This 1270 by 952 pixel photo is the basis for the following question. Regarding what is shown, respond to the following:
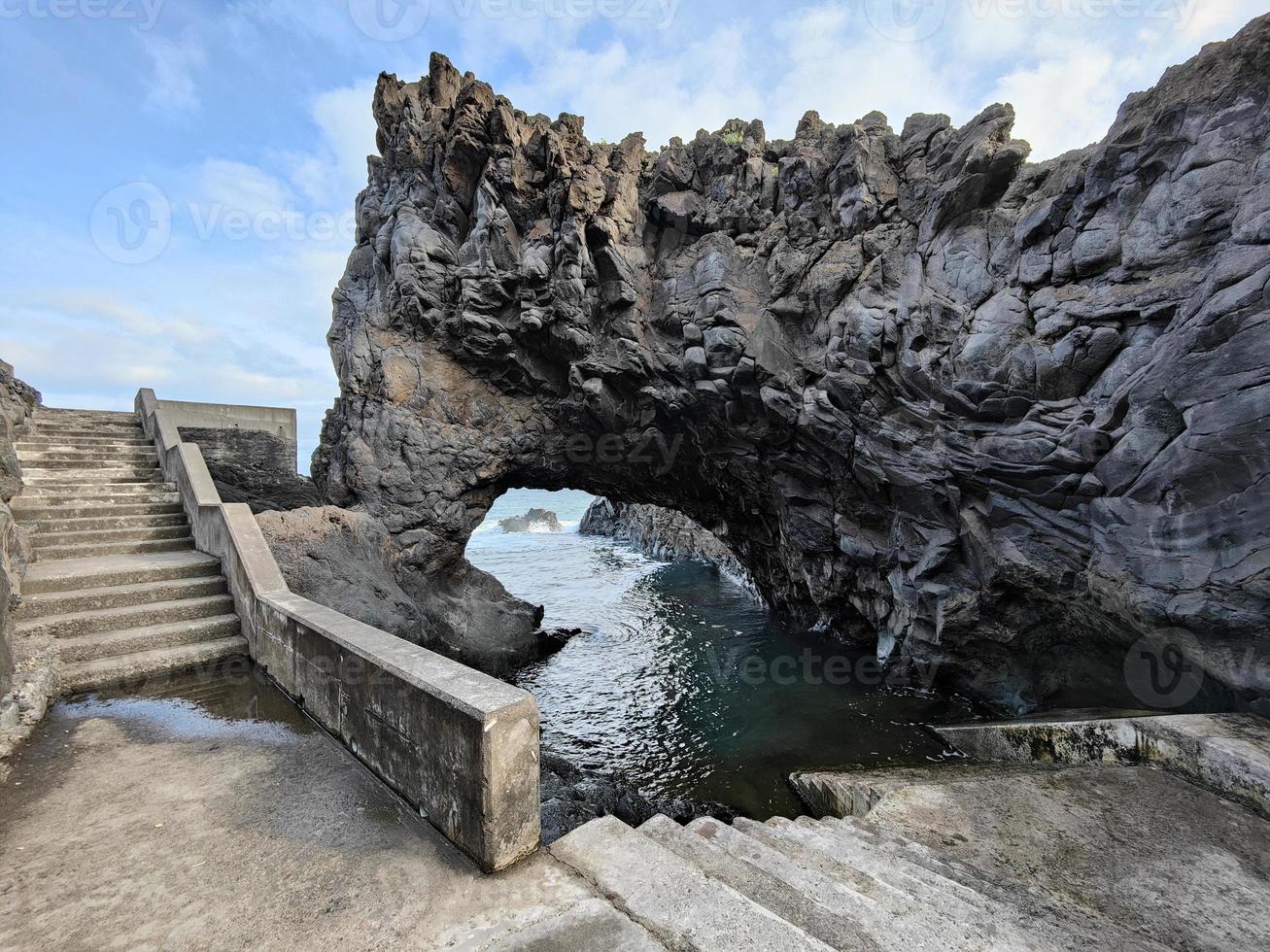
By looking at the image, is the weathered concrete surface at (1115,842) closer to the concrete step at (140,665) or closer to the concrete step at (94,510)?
the concrete step at (140,665)

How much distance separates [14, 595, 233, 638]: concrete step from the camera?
5.07 m

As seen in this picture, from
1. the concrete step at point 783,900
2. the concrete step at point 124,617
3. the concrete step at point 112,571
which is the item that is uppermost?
the concrete step at point 112,571

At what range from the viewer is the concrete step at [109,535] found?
644 cm

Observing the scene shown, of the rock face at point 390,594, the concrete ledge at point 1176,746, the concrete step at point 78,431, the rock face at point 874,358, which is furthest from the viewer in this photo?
the rock face at point 390,594

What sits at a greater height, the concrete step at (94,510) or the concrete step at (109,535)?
the concrete step at (94,510)

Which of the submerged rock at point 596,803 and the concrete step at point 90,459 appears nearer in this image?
the submerged rock at point 596,803

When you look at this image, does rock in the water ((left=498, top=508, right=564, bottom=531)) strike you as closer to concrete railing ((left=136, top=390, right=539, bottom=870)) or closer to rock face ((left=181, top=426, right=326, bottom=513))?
rock face ((left=181, top=426, right=326, bottom=513))

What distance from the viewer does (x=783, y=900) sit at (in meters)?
2.87

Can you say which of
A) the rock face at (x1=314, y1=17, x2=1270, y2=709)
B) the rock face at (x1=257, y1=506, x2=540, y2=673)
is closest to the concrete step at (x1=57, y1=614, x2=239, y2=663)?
the rock face at (x1=257, y1=506, x2=540, y2=673)

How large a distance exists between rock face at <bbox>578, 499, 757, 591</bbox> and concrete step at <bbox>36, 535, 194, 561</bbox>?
18.9 metres

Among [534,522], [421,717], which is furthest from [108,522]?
[534,522]

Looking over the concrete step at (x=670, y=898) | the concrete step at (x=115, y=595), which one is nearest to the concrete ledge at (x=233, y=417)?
the concrete step at (x=115, y=595)

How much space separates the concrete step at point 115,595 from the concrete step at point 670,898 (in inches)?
224

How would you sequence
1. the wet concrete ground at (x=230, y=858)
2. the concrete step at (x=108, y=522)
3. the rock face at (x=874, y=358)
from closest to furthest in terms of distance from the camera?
the wet concrete ground at (x=230, y=858) < the concrete step at (x=108, y=522) < the rock face at (x=874, y=358)
